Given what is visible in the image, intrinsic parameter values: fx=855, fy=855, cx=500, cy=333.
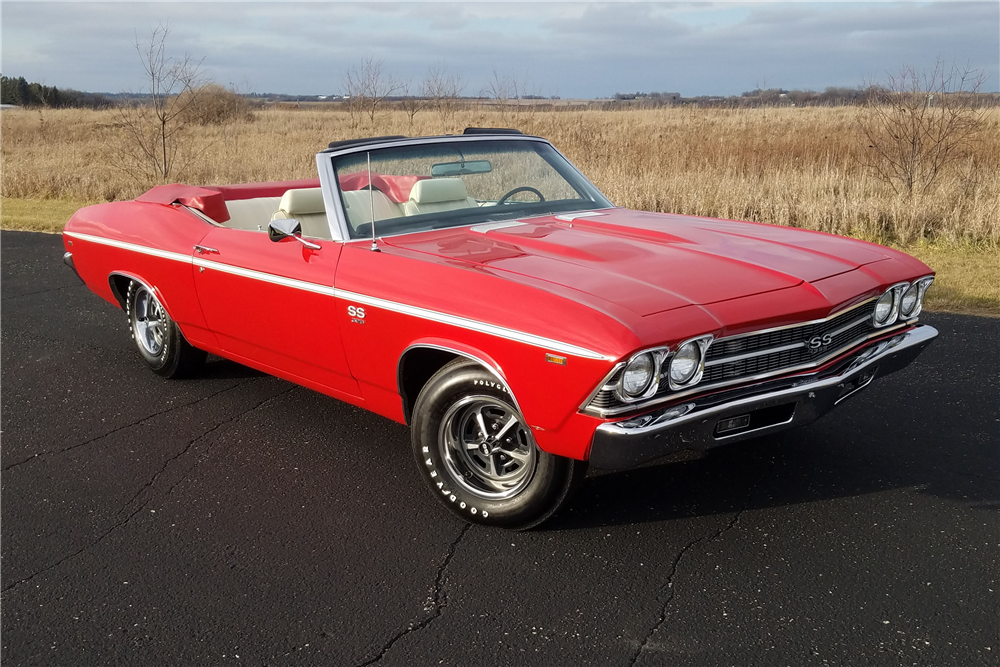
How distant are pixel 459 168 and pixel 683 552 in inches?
92.4

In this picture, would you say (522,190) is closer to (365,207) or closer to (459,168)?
(459,168)

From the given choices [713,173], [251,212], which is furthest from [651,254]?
[713,173]

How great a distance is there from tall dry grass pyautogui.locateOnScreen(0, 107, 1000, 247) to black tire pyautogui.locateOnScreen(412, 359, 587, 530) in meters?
7.58

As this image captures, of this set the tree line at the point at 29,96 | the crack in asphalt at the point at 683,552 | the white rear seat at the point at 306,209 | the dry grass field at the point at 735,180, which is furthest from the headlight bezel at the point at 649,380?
the tree line at the point at 29,96

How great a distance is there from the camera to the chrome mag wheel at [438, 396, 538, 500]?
11.1 ft

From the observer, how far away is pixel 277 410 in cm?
488

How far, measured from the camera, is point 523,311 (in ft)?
10.1

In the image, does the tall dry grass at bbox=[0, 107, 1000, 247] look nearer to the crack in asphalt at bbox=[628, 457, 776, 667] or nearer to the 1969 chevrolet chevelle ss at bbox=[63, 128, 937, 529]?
the 1969 chevrolet chevelle ss at bbox=[63, 128, 937, 529]

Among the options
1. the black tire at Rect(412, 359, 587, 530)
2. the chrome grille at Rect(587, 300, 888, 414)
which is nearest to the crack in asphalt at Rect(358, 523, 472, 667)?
the black tire at Rect(412, 359, 587, 530)

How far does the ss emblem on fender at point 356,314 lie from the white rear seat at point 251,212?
188 centimetres

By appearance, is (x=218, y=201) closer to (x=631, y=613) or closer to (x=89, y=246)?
(x=89, y=246)

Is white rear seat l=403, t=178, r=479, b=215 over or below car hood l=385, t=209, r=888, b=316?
over

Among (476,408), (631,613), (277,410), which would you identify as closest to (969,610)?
(631,613)

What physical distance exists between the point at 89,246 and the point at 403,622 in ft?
13.3
